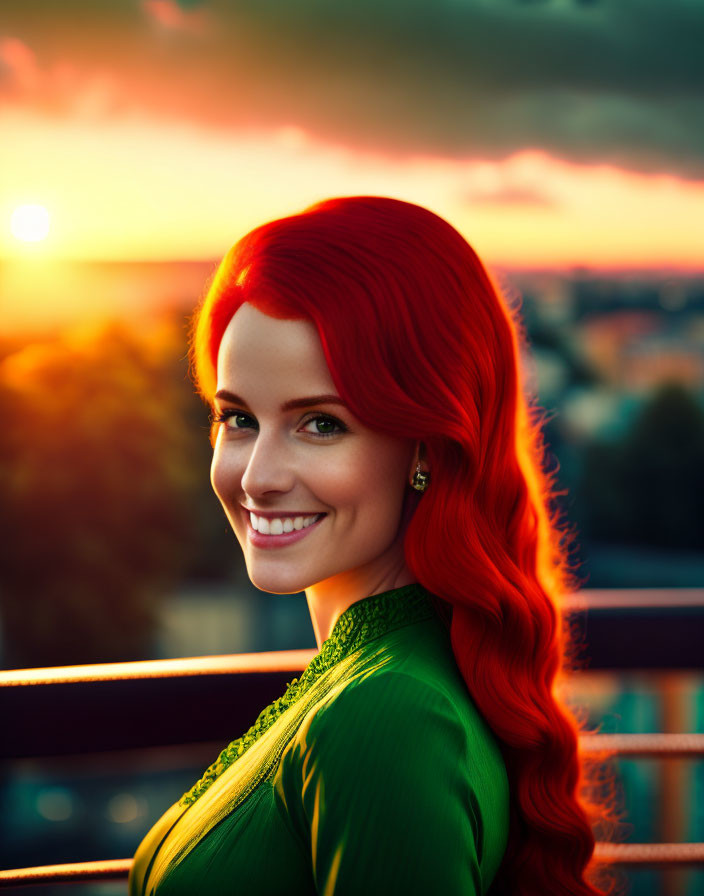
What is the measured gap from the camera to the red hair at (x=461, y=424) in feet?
3.94

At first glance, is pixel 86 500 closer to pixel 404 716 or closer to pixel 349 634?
pixel 349 634

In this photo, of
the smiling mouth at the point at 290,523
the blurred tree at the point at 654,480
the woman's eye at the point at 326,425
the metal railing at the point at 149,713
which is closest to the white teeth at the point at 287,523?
the smiling mouth at the point at 290,523

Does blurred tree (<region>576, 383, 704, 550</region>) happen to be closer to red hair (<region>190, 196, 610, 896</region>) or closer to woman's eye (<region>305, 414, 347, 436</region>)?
red hair (<region>190, 196, 610, 896</region>)

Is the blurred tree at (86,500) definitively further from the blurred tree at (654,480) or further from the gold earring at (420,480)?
the blurred tree at (654,480)

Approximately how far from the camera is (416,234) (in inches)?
49.4

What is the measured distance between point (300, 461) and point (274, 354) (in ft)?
0.46

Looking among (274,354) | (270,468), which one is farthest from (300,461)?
(274,354)

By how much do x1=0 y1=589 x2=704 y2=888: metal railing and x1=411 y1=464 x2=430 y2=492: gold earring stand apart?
0.58 m

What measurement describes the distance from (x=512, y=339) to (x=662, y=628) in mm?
1000

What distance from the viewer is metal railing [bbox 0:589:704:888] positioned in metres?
1.63

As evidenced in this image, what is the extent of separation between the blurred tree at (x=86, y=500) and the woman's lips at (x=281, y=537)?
21143 millimetres

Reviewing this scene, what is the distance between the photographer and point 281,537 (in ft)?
4.19

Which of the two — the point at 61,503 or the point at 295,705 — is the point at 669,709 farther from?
the point at 61,503

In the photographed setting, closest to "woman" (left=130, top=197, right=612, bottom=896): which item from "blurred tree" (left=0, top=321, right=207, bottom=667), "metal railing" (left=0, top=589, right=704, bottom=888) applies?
"metal railing" (left=0, top=589, right=704, bottom=888)
